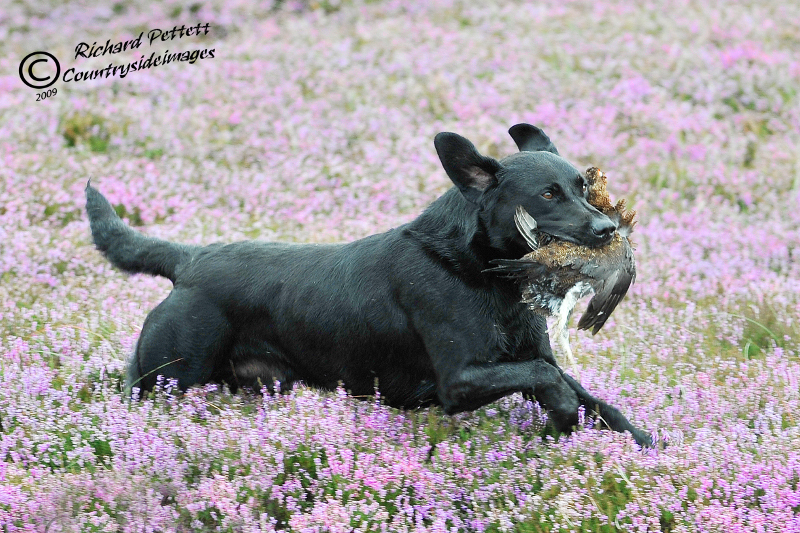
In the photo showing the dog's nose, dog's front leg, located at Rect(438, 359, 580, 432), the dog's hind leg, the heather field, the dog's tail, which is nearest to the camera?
the heather field

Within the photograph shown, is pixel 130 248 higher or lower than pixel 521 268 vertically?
higher

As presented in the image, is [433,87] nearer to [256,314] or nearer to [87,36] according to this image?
[87,36]

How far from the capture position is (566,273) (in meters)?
4.29

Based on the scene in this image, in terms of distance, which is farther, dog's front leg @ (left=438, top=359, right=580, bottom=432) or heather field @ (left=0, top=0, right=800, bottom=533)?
dog's front leg @ (left=438, top=359, right=580, bottom=432)

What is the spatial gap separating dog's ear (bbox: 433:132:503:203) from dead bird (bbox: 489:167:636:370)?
0.25 meters

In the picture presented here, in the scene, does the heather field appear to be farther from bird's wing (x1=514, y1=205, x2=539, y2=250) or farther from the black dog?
bird's wing (x1=514, y1=205, x2=539, y2=250)

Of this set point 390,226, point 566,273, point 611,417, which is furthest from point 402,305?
point 390,226

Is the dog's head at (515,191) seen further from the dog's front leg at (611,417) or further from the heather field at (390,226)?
the heather field at (390,226)

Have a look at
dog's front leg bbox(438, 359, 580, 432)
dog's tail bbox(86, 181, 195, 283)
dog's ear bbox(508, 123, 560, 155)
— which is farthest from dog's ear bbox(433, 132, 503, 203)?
dog's tail bbox(86, 181, 195, 283)

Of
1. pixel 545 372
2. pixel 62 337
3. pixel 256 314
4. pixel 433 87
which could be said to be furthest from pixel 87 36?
pixel 545 372

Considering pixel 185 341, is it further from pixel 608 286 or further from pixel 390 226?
pixel 390 226

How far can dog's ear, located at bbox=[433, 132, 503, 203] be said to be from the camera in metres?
4.45

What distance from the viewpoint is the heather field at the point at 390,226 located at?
399 centimetres

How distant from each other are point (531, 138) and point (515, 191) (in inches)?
27.1
